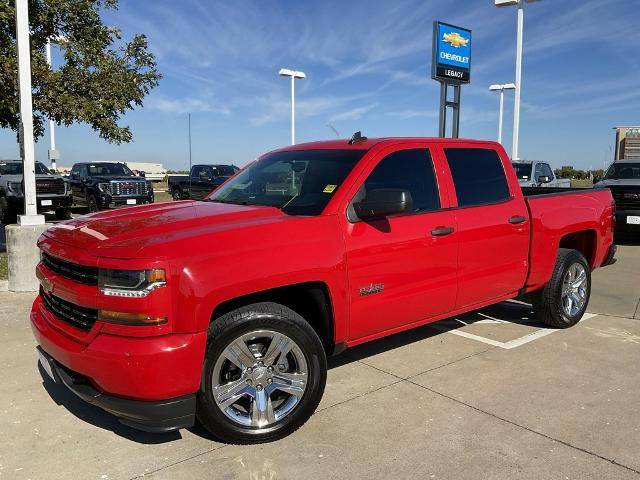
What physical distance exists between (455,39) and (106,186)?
1148cm

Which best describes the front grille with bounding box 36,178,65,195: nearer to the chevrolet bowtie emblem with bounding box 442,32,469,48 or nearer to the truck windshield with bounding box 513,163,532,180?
the chevrolet bowtie emblem with bounding box 442,32,469,48

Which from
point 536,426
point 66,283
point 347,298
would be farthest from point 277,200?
point 536,426

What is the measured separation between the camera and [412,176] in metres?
4.20

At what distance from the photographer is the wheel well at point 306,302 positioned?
3.19 meters

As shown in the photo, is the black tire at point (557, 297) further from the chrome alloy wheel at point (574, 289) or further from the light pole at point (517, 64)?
the light pole at point (517, 64)

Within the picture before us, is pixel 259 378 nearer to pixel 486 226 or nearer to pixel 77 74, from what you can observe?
pixel 486 226

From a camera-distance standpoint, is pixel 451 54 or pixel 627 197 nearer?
pixel 627 197

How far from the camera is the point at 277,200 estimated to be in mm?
4004

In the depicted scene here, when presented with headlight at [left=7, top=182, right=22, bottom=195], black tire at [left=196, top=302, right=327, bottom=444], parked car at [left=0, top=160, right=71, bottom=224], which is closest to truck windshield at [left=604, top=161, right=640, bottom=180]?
black tire at [left=196, top=302, right=327, bottom=444]

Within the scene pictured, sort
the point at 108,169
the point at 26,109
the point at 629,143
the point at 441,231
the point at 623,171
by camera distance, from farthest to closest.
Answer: the point at 629,143 → the point at 108,169 → the point at 623,171 → the point at 26,109 → the point at 441,231

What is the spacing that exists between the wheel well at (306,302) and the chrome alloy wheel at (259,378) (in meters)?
0.20

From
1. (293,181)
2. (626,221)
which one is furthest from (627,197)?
(293,181)

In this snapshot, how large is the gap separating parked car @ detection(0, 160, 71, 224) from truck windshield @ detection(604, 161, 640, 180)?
1446 cm

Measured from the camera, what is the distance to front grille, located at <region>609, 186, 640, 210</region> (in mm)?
11039
